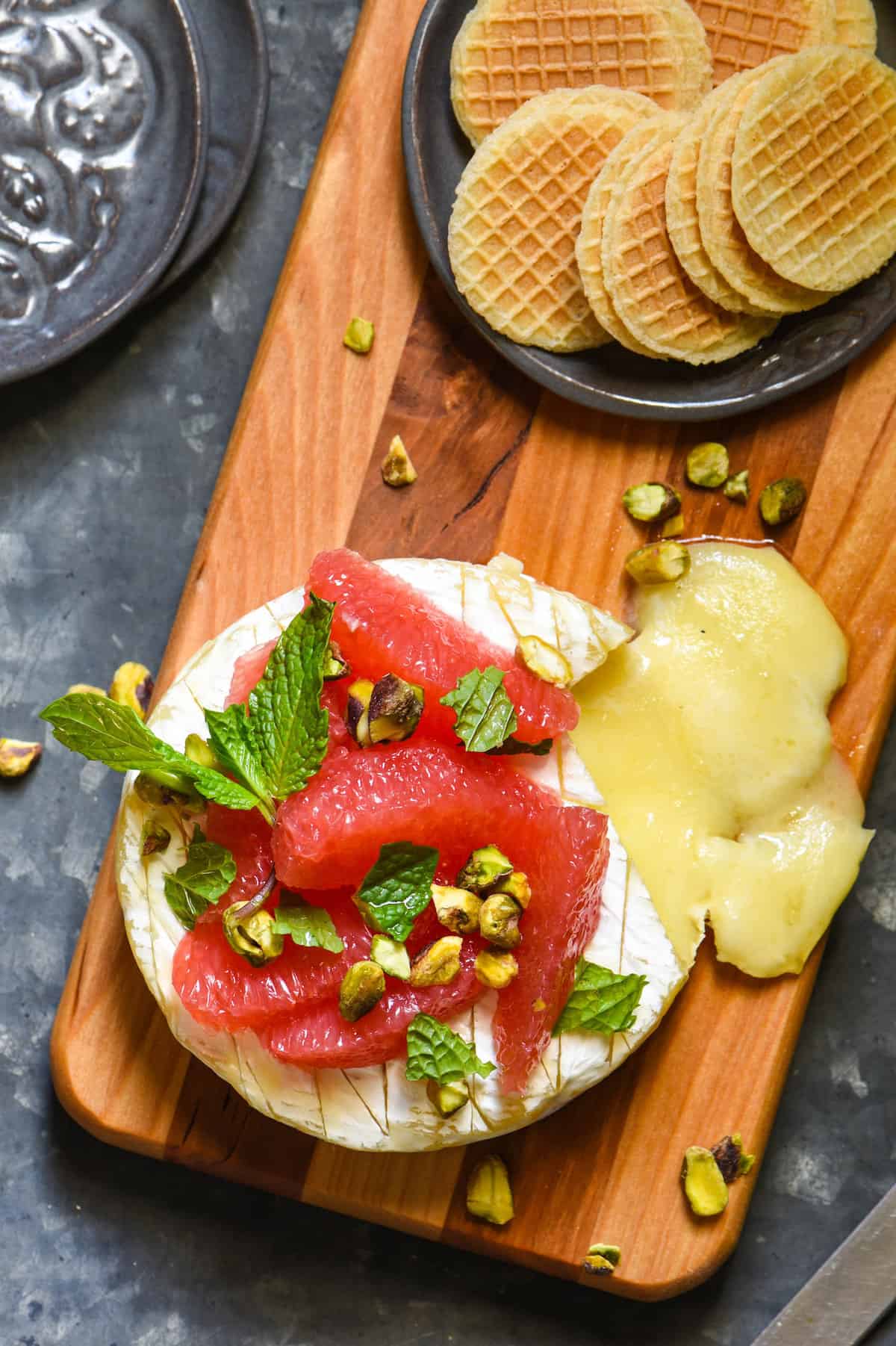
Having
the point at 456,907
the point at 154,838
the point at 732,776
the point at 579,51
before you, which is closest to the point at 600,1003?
the point at 456,907

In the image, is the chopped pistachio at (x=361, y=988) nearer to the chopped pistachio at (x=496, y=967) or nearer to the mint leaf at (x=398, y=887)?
the mint leaf at (x=398, y=887)

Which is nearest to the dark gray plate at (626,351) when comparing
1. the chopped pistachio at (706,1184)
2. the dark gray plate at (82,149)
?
the dark gray plate at (82,149)

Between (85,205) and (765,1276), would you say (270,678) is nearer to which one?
(85,205)

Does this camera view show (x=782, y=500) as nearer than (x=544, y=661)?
No

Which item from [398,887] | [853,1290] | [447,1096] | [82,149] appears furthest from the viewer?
[82,149]

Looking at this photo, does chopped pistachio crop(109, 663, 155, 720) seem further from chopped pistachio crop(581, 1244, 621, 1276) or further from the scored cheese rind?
chopped pistachio crop(581, 1244, 621, 1276)

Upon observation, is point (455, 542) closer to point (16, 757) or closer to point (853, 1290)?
point (16, 757)
